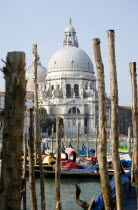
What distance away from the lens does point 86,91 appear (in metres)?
71.4

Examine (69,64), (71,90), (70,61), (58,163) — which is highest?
(70,61)

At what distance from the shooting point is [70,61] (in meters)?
71.4

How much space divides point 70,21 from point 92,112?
16.1 meters

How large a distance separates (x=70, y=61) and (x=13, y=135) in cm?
6904

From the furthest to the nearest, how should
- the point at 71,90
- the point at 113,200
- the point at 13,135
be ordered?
1. the point at 71,90
2. the point at 113,200
3. the point at 13,135

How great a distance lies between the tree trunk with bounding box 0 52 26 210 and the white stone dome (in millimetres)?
68604

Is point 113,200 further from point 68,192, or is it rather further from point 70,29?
point 70,29

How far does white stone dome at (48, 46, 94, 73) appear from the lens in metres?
71.2

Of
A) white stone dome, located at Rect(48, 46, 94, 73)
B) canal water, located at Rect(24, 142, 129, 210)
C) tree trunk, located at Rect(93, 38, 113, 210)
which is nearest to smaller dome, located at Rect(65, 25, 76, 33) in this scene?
white stone dome, located at Rect(48, 46, 94, 73)

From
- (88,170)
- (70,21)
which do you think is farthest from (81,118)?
(88,170)

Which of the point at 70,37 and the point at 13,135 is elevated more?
the point at 70,37

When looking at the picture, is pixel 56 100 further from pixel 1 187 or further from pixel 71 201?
pixel 1 187

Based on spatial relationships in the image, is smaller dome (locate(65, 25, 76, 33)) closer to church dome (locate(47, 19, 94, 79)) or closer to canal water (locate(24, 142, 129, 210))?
church dome (locate(47, 19, 94, 79))

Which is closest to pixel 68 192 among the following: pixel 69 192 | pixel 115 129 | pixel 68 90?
pixel 69 192
